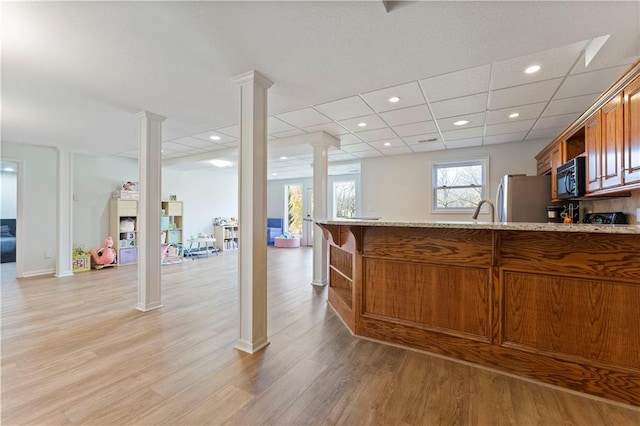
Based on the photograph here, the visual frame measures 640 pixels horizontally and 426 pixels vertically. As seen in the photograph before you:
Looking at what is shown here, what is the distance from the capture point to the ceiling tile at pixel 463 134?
4375mm

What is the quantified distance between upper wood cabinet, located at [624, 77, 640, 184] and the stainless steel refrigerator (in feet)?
6.15

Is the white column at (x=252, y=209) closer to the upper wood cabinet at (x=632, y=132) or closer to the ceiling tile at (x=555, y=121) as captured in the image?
the upper wood cabinet at (x=632, y=132)

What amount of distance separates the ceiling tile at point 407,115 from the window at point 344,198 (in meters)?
4.87

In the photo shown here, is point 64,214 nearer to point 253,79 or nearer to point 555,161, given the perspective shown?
point 253,79

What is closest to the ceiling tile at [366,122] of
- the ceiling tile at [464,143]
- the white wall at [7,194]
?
the ceiling tile at [464,143]

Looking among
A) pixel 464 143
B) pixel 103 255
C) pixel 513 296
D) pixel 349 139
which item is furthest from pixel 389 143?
pixel 103 255

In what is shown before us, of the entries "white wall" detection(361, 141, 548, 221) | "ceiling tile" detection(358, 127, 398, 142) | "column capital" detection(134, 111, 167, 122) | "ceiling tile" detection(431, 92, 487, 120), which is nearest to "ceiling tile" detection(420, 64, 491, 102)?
"ceiling tile" detection(431, 92, 487, 120)

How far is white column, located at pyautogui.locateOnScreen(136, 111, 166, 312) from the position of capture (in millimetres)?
3365

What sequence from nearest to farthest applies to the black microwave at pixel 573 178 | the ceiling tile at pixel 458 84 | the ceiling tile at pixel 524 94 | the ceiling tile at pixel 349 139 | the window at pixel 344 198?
1. the ceiling tile at pixel 458 84
2. the ceiling tile at pixel 524 94
3. the black microwave at pixel 573 178
4. the ceiling tile at pixel 349 139
5. the window at pixel 344 198

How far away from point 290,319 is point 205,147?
3953 millimetres

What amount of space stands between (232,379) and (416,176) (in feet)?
17.2

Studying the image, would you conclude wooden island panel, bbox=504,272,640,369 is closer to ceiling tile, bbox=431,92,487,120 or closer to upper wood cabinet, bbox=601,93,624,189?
upper wood cabinet, bbox=601,93,624,189

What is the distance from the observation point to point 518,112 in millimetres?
3586

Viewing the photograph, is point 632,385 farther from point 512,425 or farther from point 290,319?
point 290,319
